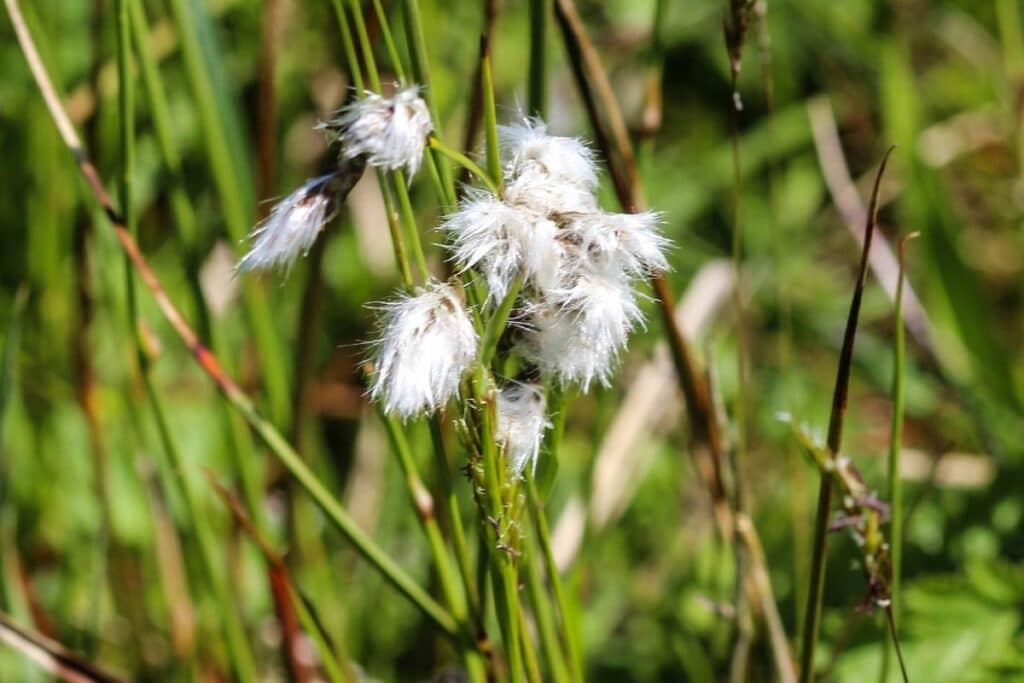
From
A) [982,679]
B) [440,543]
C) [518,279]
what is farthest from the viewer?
[982,679]

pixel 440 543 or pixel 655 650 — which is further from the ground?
pixel 440 543

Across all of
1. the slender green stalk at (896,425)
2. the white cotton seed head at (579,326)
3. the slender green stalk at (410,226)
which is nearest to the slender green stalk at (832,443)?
the slender green stalk at (896,425)

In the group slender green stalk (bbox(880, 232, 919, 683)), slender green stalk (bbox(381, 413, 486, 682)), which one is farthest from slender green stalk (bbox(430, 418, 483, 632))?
slender green stalk (bbox(880, 232, 919, 683))

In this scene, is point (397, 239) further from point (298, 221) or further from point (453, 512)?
point (453, 512)

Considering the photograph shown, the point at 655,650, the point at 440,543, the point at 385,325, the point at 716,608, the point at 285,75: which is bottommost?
the point at 655,650

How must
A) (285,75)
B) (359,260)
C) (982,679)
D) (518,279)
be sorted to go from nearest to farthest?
(518,279), (982,679), (359,260), (285,75)

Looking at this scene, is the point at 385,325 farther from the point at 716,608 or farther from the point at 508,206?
the point at 716,608

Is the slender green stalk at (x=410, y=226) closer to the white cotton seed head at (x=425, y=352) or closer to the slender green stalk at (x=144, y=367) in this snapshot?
the white cotton seed head at (x=425, y=352)

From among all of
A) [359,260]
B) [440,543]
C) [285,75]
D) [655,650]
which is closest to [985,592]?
[655,650]

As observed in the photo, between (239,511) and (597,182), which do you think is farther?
(239,511)
